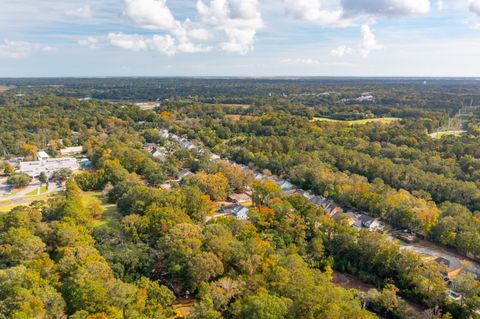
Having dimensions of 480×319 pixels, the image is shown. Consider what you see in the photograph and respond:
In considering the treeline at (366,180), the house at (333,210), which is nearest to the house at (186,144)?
the treeline at (366,180)

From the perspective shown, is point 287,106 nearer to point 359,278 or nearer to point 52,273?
point 359,278

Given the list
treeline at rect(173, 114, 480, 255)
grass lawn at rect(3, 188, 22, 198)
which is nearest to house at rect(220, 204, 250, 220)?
treeline at rect(173, 114, 480, 255)

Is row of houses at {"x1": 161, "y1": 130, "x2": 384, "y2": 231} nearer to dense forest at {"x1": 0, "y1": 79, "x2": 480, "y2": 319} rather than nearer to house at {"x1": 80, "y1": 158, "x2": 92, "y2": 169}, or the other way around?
dense forest at {"x1": 0, "y1": 79, "x2": 480, "y2": 319}

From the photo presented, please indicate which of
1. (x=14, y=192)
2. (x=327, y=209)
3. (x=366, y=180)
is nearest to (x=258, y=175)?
(x=327, y=209)

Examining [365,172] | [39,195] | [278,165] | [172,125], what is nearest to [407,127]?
[365,172]

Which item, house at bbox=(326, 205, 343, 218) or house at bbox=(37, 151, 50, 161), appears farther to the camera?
house at bbox=(37, 151, 50, 161)
